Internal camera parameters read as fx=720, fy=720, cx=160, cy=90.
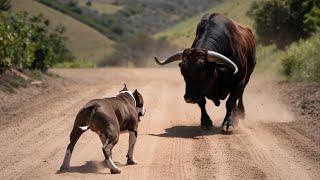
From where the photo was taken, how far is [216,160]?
1229 centimetres

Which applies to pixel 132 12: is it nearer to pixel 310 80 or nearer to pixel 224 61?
pixel 310 80

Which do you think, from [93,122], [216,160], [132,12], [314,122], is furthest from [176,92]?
[132,12]

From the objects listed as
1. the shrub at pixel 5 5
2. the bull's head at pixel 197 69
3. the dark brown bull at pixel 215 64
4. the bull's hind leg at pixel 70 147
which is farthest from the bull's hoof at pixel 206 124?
the shrub at pixel 5 5

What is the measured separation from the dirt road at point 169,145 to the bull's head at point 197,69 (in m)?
0.95

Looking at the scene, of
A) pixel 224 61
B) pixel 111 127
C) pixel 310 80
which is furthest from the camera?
pixel 310 80

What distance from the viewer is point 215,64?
1471 centimetres

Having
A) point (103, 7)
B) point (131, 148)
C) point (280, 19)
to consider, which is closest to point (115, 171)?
point (131, 148)

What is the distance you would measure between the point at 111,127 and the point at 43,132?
4800 millimetres

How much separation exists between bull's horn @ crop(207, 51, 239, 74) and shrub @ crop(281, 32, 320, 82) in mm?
7981

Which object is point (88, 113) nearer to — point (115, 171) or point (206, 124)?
point (115, 171)

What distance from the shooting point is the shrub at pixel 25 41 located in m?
21.8

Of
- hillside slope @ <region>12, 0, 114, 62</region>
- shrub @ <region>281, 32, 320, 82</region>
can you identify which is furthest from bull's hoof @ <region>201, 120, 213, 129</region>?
hillside slope @ <region>12, 0, 114, 62</region>

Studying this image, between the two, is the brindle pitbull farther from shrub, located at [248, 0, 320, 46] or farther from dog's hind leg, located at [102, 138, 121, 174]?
shrub, located at [248, 0, 320, 46]

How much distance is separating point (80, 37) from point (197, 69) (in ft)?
Answer: 100
